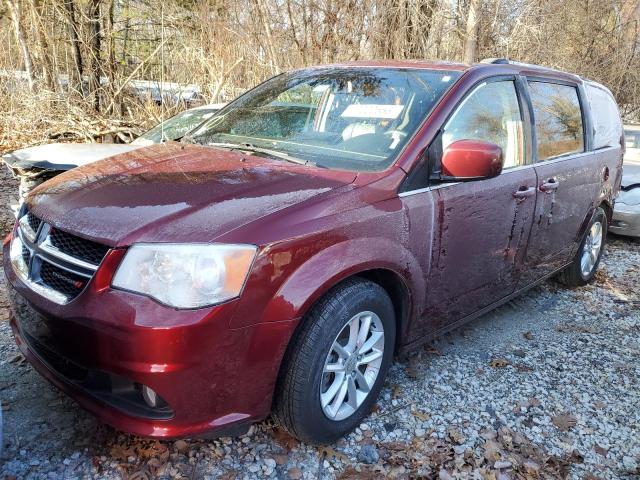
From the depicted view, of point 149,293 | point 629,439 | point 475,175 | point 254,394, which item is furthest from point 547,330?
point 149,293

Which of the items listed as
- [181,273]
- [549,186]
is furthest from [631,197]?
[181,273]

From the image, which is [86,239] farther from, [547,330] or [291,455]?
[547,330]

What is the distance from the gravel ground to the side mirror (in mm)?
1285

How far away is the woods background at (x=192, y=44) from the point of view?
33.2 ft

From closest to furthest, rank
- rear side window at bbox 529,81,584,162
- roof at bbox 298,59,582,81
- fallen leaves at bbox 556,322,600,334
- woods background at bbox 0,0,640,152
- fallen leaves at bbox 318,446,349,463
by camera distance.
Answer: fallen leaves at bbox 318,446,349,463
roof at bbox 298,59,582,81
rear side window at bbox 529,81,584,162
fallen leaves at bbox 556,322,600,334
woods background at bbox 0,0,640,152

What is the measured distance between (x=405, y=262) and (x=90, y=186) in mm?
1535

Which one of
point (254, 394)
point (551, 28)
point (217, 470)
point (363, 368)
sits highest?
point (551, 28)

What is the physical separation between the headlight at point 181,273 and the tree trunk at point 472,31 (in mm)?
10231

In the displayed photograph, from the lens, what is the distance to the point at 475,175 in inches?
104

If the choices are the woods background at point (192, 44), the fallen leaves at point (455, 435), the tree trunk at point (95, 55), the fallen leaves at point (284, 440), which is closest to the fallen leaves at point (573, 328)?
the fallen leaves at point (455, 435)

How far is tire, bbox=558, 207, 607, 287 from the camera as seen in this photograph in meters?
4.64

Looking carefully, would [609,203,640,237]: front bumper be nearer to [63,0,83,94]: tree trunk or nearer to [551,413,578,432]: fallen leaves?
[551,413,578,432]: fallen leaves

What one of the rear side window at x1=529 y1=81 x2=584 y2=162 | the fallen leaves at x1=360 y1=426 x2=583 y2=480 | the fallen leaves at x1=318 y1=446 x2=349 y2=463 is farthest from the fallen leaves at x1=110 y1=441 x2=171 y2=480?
the rear side window at x1=529 y1=81 x2=584 y2=162

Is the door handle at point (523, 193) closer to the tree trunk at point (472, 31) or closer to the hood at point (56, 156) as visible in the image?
the hood at point (56, 156)
